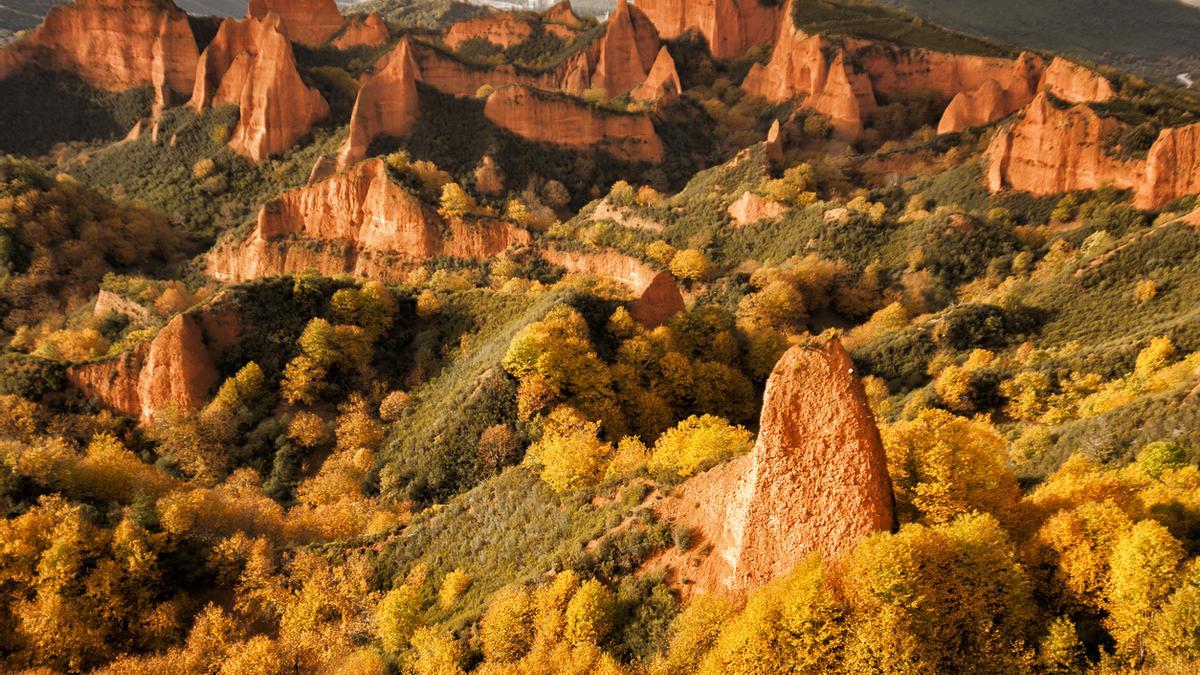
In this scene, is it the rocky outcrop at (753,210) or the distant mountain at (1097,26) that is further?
the distant mountain at (1097,26)

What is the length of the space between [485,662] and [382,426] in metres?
23.3

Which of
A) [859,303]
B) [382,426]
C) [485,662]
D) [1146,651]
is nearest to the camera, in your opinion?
[1146,651]

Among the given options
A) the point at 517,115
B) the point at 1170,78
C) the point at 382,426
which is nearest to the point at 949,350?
the point at 382,426

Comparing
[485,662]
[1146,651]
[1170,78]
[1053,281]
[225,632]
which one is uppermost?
[1170,78]

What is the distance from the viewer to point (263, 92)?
82938mm

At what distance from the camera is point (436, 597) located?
2988cm

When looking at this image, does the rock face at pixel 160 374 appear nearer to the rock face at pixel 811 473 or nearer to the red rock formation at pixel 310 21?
the rock face at pixel 811 473

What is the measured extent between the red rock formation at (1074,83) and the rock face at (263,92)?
8107 cm

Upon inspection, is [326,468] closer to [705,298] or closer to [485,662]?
[485,662]

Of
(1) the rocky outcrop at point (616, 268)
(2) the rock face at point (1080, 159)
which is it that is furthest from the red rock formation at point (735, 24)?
(1) the rocky outcrop at point (616, 268)

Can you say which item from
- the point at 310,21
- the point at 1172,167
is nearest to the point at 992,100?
the point at 1172,167

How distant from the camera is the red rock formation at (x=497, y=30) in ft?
436

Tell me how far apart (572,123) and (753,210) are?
108ft

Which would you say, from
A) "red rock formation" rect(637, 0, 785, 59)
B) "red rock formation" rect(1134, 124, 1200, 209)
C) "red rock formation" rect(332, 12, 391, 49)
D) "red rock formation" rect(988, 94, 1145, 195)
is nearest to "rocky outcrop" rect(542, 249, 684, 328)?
"red rock formation" rect(988, 94, 1145, 195)
